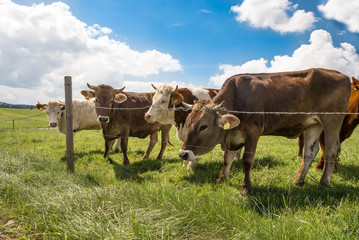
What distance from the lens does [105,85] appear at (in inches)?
269

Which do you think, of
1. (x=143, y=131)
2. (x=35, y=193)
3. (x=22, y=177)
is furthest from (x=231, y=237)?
(x=143, y=131)

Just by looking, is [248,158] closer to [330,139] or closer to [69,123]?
[330,139]

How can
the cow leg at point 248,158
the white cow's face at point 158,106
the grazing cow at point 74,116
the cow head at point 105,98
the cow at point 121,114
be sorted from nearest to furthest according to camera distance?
the cow leg at point 248,158
the white cow's face at point 158,106
the cow head at point 105,98
the cow at point 121,114
the grazing cow at point 74,116

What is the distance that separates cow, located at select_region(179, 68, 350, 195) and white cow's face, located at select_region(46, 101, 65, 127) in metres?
6.78

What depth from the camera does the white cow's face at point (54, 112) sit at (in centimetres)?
880

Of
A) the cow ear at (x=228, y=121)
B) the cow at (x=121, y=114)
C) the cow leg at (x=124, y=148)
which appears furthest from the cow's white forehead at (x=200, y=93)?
the cow ear at (x=228, y=121)

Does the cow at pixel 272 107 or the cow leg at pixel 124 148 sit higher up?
the cow at pixel 272 107

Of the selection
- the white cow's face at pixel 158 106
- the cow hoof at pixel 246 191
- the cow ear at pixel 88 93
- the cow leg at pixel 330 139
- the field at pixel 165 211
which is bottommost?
the cow hoof at pixel 246 191

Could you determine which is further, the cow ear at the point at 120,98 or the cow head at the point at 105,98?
the cow ear at the point at 120,98

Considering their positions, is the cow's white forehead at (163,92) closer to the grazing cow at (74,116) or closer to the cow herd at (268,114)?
the cow herd at (268,114)

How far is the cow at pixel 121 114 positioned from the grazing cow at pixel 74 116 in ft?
6.37

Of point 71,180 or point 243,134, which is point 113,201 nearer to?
point 71,180

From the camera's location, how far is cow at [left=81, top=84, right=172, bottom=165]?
6602 millimetres

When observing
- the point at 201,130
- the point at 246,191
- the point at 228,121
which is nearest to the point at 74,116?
the point at 201,130
